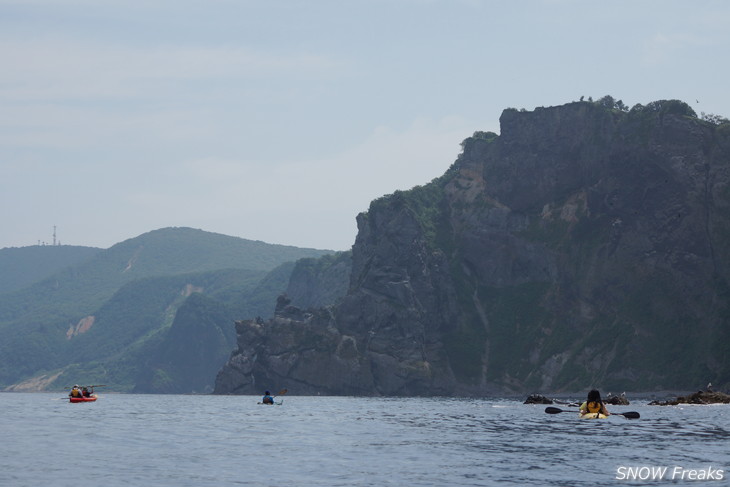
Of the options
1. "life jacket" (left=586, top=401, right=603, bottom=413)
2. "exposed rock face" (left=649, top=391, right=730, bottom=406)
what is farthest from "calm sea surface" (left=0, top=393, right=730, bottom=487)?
"exposed rock face" (left=649, top=391, right=730, bottom=406)

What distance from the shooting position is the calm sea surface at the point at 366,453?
174ft

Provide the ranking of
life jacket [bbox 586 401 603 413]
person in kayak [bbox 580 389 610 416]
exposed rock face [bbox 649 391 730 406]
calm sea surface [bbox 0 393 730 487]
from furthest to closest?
1. exposed rock face [bbox 649 391 730 406]
2. life jacket [bbox 586 401 603 413]
3. person in kayak [bbox 580 389 610 416]
4. calm sea surface [bbox 0 393 730 487]

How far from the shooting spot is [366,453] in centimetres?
6744

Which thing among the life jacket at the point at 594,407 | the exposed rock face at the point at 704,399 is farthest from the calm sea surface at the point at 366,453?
the exposed rock face at the point at 704,399

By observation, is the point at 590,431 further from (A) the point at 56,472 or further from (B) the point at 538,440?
(A) the point at 56,472

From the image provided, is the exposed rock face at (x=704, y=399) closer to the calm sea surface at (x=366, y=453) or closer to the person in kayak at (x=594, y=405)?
the calm sea surface at (x=366, y=453)

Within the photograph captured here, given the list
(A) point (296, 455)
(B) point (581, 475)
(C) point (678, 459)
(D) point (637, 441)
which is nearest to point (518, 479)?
(B) point (581, 475)

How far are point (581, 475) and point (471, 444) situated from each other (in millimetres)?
21571

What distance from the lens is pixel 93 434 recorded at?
282 ft

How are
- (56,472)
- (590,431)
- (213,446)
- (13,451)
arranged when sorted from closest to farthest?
1. (56,472)
2. (13,451)
3. (213,446)
4. (590,431)

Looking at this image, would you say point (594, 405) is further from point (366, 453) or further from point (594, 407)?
point (366, 453)

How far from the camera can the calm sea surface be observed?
5309cm

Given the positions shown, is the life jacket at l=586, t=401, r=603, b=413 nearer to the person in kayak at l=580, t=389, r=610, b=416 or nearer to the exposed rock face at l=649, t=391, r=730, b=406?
the person in kayak at l=580, t=389, r=610, b=416

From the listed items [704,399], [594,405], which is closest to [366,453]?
[594,405]
